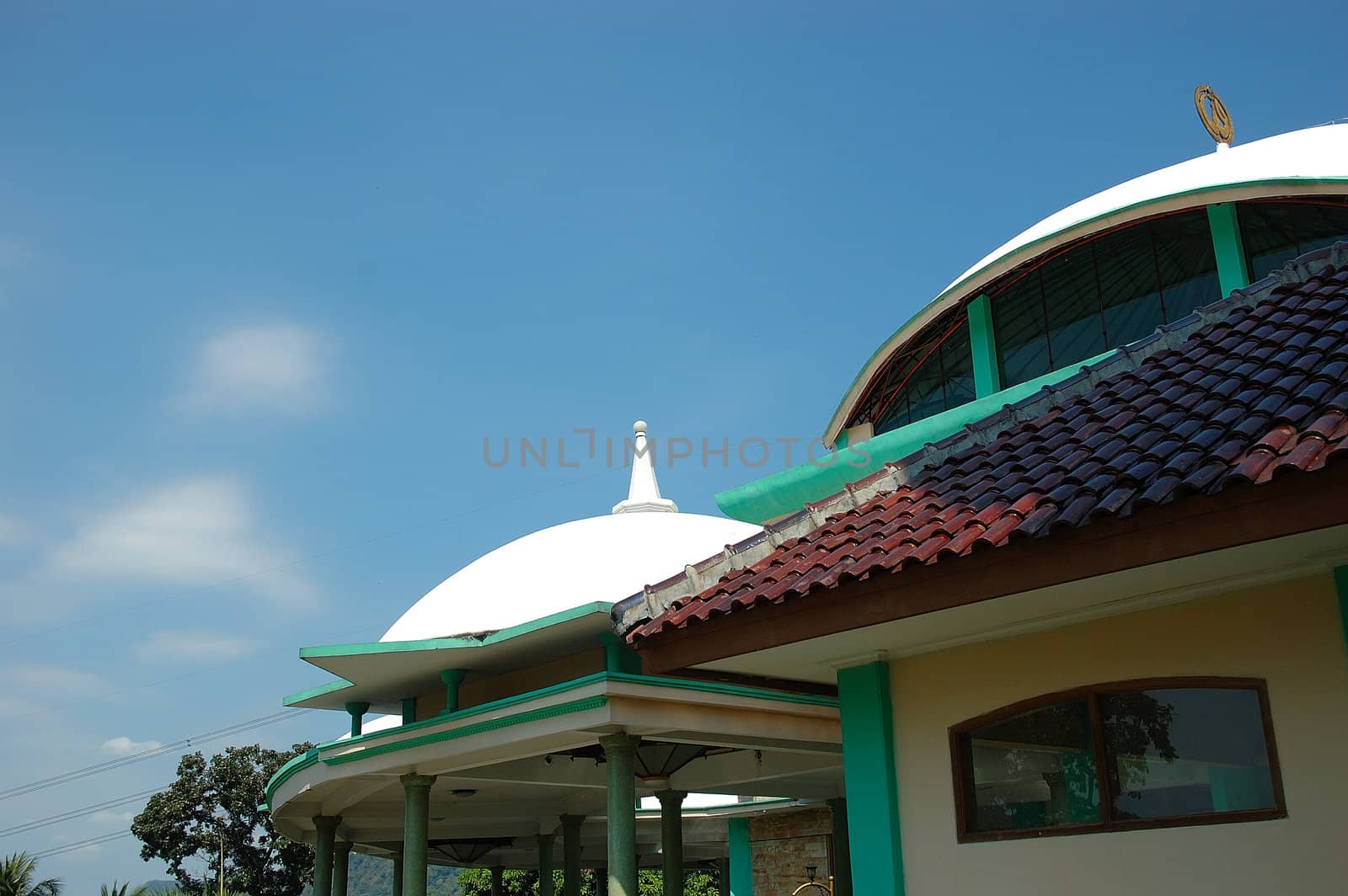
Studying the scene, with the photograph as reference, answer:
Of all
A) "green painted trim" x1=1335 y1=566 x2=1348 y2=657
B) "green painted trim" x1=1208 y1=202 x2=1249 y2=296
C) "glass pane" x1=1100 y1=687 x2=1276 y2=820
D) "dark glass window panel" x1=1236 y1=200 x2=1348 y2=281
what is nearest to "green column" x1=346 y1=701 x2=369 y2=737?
"green painted trim" x1=1208 y1=202 x2=1249 y2=296

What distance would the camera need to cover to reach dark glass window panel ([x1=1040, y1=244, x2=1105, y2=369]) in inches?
575

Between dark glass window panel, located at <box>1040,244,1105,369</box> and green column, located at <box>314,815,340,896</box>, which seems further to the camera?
green column, located at <box>314,815,340,896</box>

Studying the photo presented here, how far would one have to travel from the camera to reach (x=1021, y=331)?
51.3 feet

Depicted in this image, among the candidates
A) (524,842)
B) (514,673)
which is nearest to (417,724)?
(514,673)

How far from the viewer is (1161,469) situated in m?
5.23

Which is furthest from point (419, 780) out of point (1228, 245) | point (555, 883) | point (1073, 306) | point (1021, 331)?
point (555, 883)

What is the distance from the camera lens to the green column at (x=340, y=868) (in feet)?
72.4

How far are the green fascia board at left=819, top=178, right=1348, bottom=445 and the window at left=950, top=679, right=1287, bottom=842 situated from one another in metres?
9.29

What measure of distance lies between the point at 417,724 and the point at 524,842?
615 inches

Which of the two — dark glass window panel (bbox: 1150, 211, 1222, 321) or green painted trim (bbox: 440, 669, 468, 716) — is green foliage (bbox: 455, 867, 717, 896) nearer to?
green painted trim (bbox: 440, 669, 468, 716)

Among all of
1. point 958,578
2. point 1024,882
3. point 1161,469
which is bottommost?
point 1024,882

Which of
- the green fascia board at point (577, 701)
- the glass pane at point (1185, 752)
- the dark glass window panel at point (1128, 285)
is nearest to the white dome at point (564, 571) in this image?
the green fascia board at point (577, 701)

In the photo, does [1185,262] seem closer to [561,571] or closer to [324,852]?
[561,571]

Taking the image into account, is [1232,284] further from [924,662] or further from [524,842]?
[524,842]
